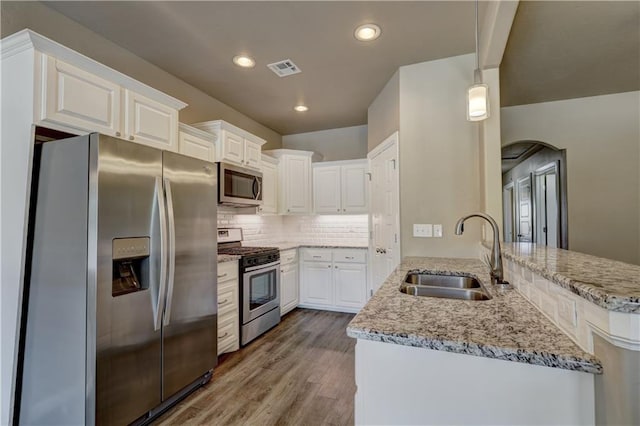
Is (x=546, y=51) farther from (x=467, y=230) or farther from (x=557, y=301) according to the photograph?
(x=557, y=301)

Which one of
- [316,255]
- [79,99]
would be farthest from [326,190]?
[79,99]

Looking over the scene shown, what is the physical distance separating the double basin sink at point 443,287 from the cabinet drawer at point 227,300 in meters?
1.68

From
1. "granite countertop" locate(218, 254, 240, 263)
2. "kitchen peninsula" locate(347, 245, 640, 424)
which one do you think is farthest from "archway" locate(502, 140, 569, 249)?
"granite countertop" locate(218, 254, 240, 263)

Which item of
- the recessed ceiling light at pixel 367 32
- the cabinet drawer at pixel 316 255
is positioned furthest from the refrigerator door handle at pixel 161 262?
the cabinet drawer at pixel 316 255

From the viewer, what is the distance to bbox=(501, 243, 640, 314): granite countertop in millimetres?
667

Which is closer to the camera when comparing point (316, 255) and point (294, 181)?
point (316, 255)

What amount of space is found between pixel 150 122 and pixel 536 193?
18.6 feet

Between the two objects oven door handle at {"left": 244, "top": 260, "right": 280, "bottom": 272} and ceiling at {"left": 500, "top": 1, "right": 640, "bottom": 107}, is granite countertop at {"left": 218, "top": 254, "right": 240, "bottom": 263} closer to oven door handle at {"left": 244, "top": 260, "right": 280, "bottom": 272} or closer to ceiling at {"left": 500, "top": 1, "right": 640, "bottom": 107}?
oven door handle at {"left": 244, "top": 260, "right": 280, "bottom": 272}

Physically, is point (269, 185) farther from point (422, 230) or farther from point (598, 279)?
point (598, 279)

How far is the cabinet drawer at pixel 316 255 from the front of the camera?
4.12 metres

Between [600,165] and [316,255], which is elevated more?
[600,165]

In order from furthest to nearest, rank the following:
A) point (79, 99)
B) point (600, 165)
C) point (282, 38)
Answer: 1. point (600, 165)
2. point (282, 38)
3. point (79, 99)

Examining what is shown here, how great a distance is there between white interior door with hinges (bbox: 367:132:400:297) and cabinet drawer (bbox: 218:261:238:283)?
1.54 meters

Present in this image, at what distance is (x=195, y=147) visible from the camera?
2834 mm
